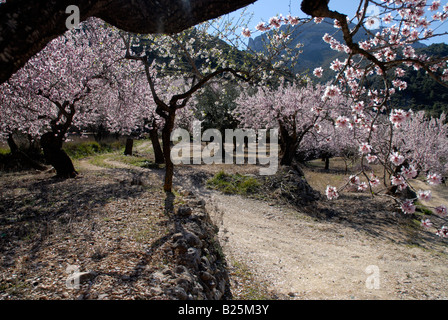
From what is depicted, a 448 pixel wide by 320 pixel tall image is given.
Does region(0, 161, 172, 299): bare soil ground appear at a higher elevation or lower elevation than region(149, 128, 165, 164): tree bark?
lower

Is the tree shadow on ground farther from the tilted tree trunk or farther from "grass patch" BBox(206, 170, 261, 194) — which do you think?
"grass patch" BBox(206, 170, 261, 194)

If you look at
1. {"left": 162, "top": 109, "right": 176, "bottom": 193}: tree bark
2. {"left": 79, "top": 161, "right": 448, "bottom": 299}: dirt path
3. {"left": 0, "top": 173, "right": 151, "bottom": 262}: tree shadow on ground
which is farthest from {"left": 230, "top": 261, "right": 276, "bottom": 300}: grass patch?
{"left": 162, "top": 109, "right": 176, "bottom": 193}: tree bark

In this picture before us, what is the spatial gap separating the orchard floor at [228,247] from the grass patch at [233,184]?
3.61 feet

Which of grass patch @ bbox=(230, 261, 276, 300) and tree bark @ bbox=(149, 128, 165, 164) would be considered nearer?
grass patch @ bbox=(230, 261, 276, 300)

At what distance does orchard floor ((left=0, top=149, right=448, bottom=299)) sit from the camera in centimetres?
306

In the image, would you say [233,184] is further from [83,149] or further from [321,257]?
[83,149]

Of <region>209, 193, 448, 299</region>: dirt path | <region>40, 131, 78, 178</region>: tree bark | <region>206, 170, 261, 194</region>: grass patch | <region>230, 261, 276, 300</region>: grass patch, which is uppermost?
<region>40, 131, 78, 178</region>: tree bark

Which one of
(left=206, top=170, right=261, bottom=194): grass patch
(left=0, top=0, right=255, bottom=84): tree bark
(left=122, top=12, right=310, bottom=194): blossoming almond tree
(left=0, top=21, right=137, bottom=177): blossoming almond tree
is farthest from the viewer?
(left=206, top=170, right=261, bottom=194): grass patch

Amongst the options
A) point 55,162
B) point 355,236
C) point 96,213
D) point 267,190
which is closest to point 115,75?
point 55,162

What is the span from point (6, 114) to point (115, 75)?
422 centimetres

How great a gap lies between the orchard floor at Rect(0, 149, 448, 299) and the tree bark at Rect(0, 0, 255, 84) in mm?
2226

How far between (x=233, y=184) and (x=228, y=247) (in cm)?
617
